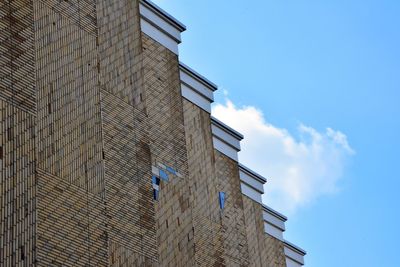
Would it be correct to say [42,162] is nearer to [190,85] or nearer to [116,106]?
[116,106]

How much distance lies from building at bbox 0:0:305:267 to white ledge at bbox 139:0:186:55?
0.22 feet

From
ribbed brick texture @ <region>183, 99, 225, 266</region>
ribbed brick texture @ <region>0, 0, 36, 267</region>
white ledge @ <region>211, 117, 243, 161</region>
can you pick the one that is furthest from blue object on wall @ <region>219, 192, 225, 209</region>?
ribbed brick texture @ <region>0, 0, 36, 267</region>

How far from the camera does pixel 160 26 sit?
45.3 m

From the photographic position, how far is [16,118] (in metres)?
33.1

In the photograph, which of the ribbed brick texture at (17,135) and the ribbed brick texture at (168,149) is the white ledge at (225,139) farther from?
the ribbed brick texture at (17,135)

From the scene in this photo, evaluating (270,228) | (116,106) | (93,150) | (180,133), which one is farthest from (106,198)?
(270,228)

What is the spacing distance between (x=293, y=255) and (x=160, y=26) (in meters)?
22.6

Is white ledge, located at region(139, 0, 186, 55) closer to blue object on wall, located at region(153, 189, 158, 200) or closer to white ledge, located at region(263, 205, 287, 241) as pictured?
blue object on wall, located at region(153, 189, 158, 200)

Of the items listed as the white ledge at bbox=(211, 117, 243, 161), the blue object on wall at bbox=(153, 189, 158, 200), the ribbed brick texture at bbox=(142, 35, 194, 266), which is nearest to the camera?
the blue object on wall at bbox=(153, 189, 158, 200)

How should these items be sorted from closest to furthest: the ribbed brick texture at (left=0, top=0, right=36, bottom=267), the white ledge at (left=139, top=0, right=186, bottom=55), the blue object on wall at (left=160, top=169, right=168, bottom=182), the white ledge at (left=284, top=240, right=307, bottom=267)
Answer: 1. the ribbed brick texture at (left=0, top=0, right=36, bottom=267)
2. the blue object on wall at (left=160, top=169, right=168, bottom=182)
3. the white ledge at (left=139, top=0, right=186, bottom=55)
4. the white ledge at (left=284, top=240, right=307, bottom=267)

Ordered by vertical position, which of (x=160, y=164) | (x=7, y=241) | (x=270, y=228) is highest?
(x=270, y=228)

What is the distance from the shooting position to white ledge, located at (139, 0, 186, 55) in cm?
4409

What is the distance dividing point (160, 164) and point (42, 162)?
8.85m

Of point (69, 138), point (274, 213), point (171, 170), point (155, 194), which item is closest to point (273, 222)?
point (274, 213)
